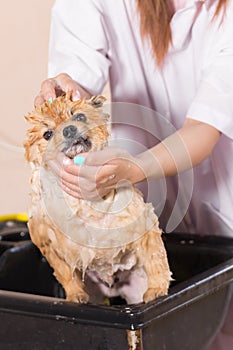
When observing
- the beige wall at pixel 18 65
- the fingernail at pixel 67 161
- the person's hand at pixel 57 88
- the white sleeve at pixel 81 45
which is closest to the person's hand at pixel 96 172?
the fingernail at pixel 67 161

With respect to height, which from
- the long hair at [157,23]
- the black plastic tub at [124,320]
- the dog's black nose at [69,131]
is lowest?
the black plastic tub at [124,320]

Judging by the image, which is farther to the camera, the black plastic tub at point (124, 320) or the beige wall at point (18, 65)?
the beige wall at point (18, 65)

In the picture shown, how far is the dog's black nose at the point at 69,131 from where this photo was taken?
78 centimetres

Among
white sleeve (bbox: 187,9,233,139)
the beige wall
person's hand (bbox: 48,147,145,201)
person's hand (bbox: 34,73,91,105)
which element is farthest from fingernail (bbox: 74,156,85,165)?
the beige wall

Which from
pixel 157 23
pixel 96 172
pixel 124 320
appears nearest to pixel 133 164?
pixel 96 172

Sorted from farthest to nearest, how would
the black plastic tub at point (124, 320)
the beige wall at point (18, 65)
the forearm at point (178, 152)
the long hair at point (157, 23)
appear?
the beige wall at point (18, 65) < the long hair at point (157, 23) < the forearm at point (178, 152) < the black plastic tub at point (124, 320)

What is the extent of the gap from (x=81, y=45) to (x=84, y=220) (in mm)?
313

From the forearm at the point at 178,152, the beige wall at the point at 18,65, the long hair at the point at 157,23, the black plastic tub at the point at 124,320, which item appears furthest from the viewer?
the beige wall at the point at 18,65

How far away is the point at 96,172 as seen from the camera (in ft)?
2.61

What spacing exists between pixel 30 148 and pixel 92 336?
0.20m

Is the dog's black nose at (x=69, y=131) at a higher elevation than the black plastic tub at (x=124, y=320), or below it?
higher

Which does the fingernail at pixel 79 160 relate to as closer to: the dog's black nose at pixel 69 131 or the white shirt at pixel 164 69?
the dog's black nose at pixel 69 131

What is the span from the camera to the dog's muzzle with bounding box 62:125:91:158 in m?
0.79

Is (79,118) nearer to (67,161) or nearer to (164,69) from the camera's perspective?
(67,161)
